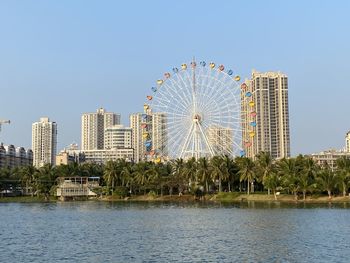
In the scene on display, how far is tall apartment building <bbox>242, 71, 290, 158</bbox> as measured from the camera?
600ft

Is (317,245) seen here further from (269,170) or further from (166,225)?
(269,170)

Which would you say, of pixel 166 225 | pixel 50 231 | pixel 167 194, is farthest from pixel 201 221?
pixel 167 194

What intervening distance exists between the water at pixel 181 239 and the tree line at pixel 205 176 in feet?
114

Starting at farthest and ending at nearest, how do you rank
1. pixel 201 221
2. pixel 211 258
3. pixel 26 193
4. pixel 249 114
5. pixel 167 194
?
pixel 26 193 → pixel 167 194 → pixel 249 114 → pixel 201 221 → pixel 211 258

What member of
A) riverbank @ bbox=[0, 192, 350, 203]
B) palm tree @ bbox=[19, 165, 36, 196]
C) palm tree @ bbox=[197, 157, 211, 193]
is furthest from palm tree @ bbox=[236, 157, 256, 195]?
palm tree @ bbox=[19, 165, 36, 196]

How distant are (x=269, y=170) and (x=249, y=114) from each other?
39.2ft

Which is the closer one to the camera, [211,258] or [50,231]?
[211,258]

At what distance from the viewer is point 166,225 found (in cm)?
5484

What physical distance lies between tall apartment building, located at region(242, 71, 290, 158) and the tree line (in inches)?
2413

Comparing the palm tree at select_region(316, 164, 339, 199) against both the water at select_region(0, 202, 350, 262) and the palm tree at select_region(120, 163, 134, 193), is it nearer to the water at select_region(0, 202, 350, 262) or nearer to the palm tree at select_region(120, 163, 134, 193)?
the water at select_region(0, 202, 350, 262)

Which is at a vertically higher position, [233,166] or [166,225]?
[233,166]

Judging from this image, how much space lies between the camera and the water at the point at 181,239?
114ft

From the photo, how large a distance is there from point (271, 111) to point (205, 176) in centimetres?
7999

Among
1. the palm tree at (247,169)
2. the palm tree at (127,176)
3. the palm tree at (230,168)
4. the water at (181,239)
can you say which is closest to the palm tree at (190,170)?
the palm tree at (230,168)
